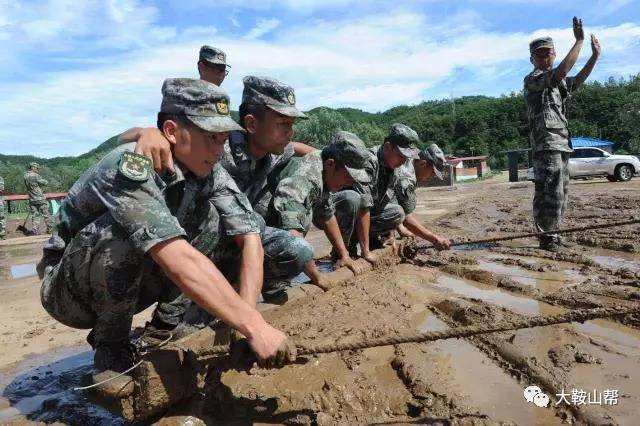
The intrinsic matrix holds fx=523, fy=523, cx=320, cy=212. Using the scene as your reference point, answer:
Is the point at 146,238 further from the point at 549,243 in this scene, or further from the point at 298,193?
the point at 549,243

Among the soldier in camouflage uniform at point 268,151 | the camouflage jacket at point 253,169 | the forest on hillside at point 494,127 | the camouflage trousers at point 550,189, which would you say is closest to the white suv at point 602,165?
the camouflage trousers at point 550,189

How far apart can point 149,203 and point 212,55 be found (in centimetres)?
278

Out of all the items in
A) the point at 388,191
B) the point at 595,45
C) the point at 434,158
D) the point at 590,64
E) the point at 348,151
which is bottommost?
the point at 388,191

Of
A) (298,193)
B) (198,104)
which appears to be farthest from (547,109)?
(198,104)

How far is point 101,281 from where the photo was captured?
7.11 ft

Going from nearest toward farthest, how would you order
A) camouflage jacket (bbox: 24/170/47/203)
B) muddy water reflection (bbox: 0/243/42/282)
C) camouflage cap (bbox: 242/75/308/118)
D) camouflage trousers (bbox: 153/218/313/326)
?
1. camouflage trousers (bbox: 153/218/313/326)
2. camouflage cap (bbox: 242/75/308/118)
3. muddy water reflection (bbox: 0/243/42/282)
4. camouflage jacket (bbox: 24/170/47/203)

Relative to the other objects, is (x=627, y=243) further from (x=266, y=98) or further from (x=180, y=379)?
(x=180, y=379)

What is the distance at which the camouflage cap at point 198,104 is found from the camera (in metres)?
2.18

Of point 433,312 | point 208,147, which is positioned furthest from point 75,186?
point 433,312

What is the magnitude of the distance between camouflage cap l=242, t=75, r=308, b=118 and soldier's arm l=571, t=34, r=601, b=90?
3418 millimetres

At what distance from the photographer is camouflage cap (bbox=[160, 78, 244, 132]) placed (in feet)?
7.16

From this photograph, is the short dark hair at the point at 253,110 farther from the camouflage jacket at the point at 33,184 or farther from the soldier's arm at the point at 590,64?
the camouflage jacket at the point at 33,184

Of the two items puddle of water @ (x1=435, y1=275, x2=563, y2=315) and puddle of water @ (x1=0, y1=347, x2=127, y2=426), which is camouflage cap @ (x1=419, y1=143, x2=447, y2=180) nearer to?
puddle of water @ (x1=435, y1=275, x2=563, y2=315)

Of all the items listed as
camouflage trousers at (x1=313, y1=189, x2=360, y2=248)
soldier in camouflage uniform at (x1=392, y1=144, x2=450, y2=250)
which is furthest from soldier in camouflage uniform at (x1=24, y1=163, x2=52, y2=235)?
camouflage trousers at (x1=313, y1=189, x2=360, y2=248)
